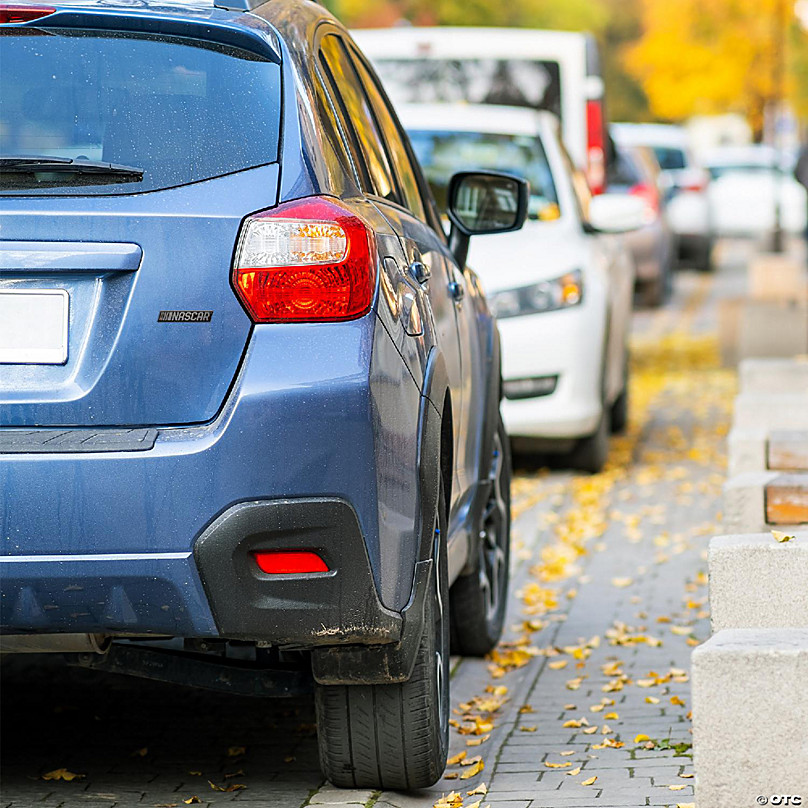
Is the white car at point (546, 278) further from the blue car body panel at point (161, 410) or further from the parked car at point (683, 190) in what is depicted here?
the parked car at point (683, 190)

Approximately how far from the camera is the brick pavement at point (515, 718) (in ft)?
15.5

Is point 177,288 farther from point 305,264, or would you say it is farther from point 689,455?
point 689,455

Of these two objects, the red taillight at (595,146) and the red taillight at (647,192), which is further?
the red taillight at (647,192)

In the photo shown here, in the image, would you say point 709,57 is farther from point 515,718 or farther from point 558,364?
point 515,718

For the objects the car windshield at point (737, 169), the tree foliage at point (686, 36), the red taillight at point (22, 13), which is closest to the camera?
the red taillight at point (22, 13)

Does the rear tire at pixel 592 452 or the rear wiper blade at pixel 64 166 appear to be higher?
the rear wiper blade at pixel 64 166

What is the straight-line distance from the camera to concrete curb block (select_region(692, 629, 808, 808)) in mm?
3715

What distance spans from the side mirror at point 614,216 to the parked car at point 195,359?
654 centimetres

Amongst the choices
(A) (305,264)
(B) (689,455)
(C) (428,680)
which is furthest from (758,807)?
(B) (689,455)

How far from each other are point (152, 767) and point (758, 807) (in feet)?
6.15

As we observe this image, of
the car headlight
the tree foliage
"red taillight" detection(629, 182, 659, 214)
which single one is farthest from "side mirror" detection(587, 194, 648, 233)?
the tree foliage

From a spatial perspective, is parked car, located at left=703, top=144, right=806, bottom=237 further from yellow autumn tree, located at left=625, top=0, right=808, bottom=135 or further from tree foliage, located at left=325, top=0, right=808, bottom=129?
yellow autumn tree, located at left=625, top=0, right=808, bottom=135

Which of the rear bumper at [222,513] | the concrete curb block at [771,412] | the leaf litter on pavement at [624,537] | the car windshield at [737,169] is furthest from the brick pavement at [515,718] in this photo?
the car windshield at [737,169]

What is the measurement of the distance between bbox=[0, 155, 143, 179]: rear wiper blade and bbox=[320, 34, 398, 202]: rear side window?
738mm
